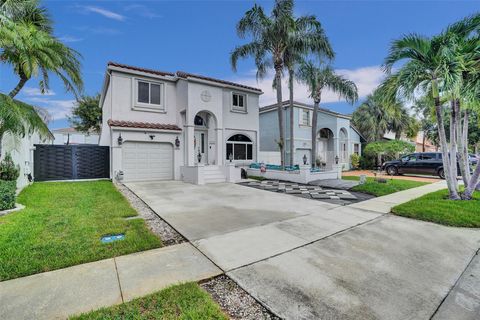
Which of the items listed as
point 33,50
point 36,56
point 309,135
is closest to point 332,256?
point 33,50

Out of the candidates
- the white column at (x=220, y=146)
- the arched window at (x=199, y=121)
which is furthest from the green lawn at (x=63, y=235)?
the arched window at (x=199, y=121)

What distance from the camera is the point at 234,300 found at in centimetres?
263

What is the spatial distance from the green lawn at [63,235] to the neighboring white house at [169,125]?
5934 millimetres

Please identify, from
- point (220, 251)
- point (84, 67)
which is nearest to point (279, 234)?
point (220, 251)

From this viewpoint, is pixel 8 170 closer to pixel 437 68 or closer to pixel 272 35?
pixel 272 35

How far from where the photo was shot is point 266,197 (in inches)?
345

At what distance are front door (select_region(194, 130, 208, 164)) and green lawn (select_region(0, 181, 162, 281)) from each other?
8557 millimetres

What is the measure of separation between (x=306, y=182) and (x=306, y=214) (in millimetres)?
6723

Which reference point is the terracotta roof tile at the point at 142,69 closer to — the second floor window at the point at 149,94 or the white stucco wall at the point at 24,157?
the second floor window at the point at 149,94

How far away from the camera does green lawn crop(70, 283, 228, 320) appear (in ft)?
7.47

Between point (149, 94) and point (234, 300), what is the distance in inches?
548

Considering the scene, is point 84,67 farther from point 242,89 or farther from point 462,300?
point 462,300

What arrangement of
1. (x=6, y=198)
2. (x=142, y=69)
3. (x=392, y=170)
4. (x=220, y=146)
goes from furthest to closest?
1. (x=392, y=170)
2. (x=220, y=146)
3. (x=142, y=69)
4. (x=6, y=198)

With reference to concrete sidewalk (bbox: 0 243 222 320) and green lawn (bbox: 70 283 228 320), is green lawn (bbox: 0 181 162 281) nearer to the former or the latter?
concrete sidewalk (bbox: 0 243 222 320)
